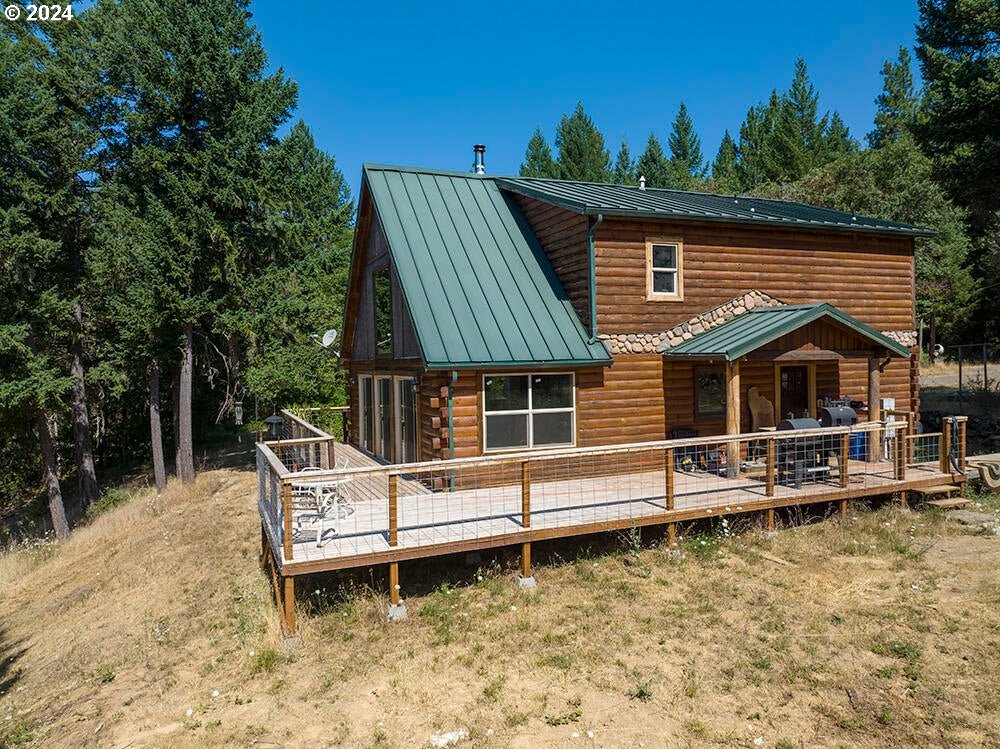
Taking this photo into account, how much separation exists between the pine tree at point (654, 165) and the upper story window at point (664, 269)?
39.2 m

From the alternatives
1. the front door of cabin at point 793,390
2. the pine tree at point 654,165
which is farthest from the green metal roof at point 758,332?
the pine tree at point 654,165

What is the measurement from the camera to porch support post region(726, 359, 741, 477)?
11500 millimetres

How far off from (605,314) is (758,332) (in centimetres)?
280

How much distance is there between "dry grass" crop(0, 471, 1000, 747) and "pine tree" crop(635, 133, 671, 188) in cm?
4343

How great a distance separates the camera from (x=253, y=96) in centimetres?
2064

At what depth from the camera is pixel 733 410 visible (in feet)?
37.9

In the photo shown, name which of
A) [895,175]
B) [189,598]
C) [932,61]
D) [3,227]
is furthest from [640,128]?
[189,598]

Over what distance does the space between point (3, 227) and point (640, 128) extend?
164 feet

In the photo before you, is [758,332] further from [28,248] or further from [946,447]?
[28,248]

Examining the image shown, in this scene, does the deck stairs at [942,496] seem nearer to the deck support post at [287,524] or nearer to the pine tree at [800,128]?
the deck support post at [287,524]

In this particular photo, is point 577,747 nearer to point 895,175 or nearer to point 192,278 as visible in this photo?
point 192,278

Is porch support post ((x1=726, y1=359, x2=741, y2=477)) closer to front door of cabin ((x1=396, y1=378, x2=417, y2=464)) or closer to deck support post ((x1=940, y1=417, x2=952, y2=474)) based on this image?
deck support post ((x1=940, y1=417, x2=952, y2=474))

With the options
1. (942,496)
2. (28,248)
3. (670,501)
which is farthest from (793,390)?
(28,248)

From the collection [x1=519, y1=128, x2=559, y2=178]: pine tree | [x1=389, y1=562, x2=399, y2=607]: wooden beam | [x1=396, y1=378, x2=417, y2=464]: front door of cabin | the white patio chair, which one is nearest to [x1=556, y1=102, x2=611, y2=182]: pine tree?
[x1=519, y1=128, x2=559, y2=178]: pine tree
